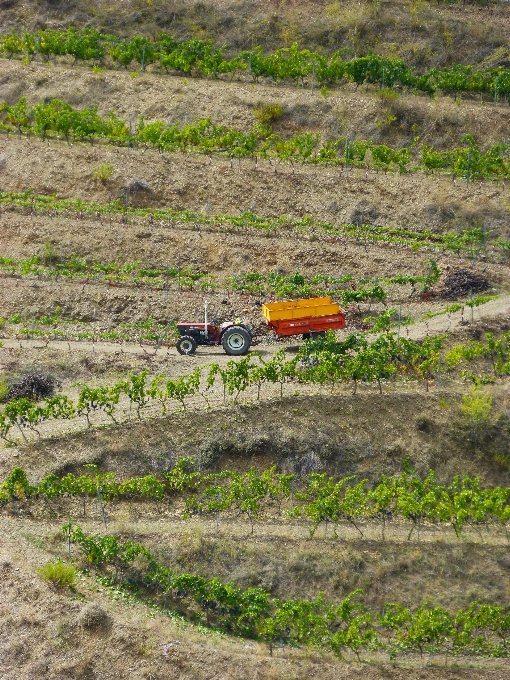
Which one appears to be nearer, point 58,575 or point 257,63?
point 58,575

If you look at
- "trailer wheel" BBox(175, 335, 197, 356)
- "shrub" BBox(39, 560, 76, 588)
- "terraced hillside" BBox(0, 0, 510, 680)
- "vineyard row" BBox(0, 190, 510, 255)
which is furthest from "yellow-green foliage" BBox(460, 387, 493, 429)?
"shrub" BBox(39, 560, 76, 588)

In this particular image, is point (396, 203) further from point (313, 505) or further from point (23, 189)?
point (313, 505)

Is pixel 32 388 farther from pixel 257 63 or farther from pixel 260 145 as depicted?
pixel 257 63

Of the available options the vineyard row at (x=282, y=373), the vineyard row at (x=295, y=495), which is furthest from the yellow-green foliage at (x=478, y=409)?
the vineyard row at (x=295, y=495)

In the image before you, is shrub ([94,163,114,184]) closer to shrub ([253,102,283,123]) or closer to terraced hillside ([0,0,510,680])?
terraced hillside ([0,0,510,680])

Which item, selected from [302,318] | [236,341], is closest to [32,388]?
[236,341]

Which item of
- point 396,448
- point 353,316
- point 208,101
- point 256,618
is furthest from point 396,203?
point 256,618
